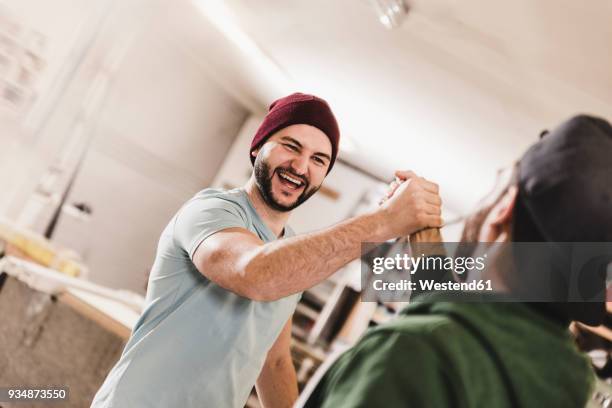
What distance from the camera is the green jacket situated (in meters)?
0.62

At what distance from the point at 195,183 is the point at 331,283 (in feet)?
8.64

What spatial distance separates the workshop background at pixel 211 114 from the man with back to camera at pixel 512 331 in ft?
5.63

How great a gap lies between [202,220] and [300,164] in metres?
0.45

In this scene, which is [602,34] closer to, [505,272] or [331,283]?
[505,272]

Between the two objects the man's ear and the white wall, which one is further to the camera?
the white wall

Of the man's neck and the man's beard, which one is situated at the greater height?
the man's beard

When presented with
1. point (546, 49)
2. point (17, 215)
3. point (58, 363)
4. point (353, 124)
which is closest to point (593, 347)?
point (546, 49)

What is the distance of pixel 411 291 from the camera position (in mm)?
873

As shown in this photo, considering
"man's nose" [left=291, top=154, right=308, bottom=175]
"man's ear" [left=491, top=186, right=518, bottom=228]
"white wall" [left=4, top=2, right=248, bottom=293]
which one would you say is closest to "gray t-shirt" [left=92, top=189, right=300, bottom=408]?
"man's nose" [left=291, top=154, right=308, bottom=175]

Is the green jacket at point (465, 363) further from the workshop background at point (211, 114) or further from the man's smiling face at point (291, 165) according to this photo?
the workshop background at point (211, 114)

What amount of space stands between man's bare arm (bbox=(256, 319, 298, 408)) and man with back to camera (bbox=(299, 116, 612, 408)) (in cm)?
77

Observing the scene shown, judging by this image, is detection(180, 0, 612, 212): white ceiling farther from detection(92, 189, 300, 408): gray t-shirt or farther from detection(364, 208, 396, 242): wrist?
detection(92, 189, 300, 408): gray t-shirt

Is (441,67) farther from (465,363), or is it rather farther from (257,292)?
(465,363)

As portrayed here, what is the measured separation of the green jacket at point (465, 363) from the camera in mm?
617
